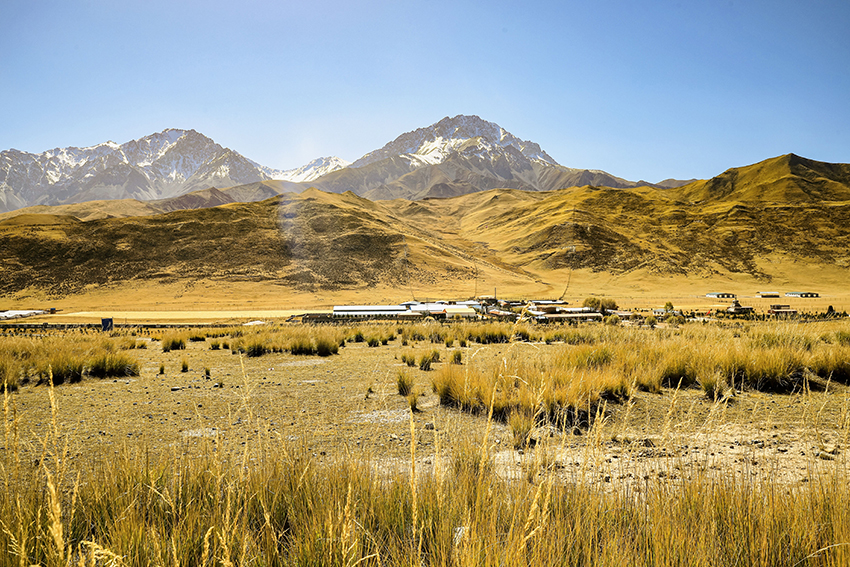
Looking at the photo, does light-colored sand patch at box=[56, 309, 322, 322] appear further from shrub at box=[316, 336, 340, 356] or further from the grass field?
shrub at box=[316, 336, 340, 356]

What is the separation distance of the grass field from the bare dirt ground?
2.4 inches

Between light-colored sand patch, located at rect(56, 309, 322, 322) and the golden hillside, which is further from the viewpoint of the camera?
the golden hillside

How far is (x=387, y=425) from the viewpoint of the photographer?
6.54 metres

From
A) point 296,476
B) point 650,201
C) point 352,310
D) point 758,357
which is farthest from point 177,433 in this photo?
point 650,201

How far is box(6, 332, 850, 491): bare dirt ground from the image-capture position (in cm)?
414

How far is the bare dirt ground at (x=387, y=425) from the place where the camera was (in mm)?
4145

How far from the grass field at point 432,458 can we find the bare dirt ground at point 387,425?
6 cm

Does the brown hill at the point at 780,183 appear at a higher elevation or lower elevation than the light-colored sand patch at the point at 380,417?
higher

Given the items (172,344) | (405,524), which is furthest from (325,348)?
(405,524)

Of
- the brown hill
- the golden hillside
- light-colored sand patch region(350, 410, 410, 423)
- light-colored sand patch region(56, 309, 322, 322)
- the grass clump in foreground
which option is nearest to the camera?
the grass clump in foreground

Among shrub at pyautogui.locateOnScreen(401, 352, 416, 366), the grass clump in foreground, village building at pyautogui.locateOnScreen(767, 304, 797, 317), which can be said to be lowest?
village building at pyautogui.locateOnScreen(767, 304, 797, 317)

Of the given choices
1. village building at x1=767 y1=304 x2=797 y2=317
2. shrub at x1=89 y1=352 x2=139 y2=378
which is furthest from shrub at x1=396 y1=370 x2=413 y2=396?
village building at x1=767 y1=304 x2=797 y2=317

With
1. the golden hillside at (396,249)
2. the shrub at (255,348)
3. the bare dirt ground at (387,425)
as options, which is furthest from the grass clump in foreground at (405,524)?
the golden hillside at (396,249)

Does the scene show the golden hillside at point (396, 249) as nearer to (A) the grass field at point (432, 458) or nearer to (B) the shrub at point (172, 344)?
(B) the shrub at point (172, 344)
